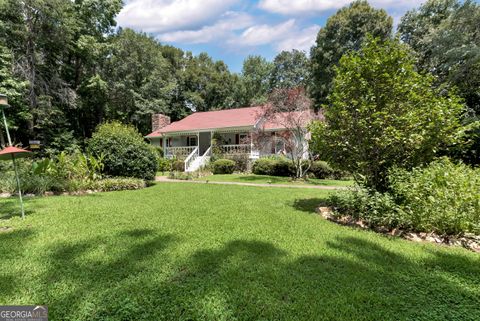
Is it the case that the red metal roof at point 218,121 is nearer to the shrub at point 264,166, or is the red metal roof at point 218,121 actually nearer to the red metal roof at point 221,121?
the red metal roof at point 221,121

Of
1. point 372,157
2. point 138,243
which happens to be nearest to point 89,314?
point 138,243

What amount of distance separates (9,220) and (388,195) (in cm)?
850

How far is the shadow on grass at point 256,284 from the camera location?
2.57 m

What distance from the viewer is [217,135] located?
21.8 metres

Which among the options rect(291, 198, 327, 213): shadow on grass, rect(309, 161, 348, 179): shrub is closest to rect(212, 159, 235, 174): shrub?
rect(309, 161, 348, 179): shrub

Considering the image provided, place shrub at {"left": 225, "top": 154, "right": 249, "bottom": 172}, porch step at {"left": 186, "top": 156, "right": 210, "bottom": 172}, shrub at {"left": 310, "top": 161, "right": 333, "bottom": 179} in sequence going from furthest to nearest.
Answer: shrub at {"left": 225, "top": 154, "right": 249, "bottom": 172}, porch step at {"left": 186, "top": 156, "right": 210, "bottom": 172}, shrub at {"left": 310, "top": 161, "right": 333, "bottom": 179}

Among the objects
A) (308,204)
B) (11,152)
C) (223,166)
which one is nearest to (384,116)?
(308,204)

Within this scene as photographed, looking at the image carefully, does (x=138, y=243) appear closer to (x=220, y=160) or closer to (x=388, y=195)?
(x=388, y=195)

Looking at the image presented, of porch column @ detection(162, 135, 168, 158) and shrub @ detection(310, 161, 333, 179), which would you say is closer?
shrub @ detection(310, 161, 333, 179)

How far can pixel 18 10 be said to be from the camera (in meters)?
16.7

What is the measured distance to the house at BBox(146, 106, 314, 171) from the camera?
19.3 metres

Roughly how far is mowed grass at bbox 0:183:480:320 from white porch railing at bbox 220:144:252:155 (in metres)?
14.2

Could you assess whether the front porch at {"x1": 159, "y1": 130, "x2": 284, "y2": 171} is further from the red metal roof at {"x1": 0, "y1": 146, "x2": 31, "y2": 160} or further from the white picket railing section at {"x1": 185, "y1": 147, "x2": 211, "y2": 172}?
the red metal roof at {"x1": 0, "y1": 146, "x2": 31, "y2": 160}

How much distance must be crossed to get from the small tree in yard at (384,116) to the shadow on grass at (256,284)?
8.73ft
